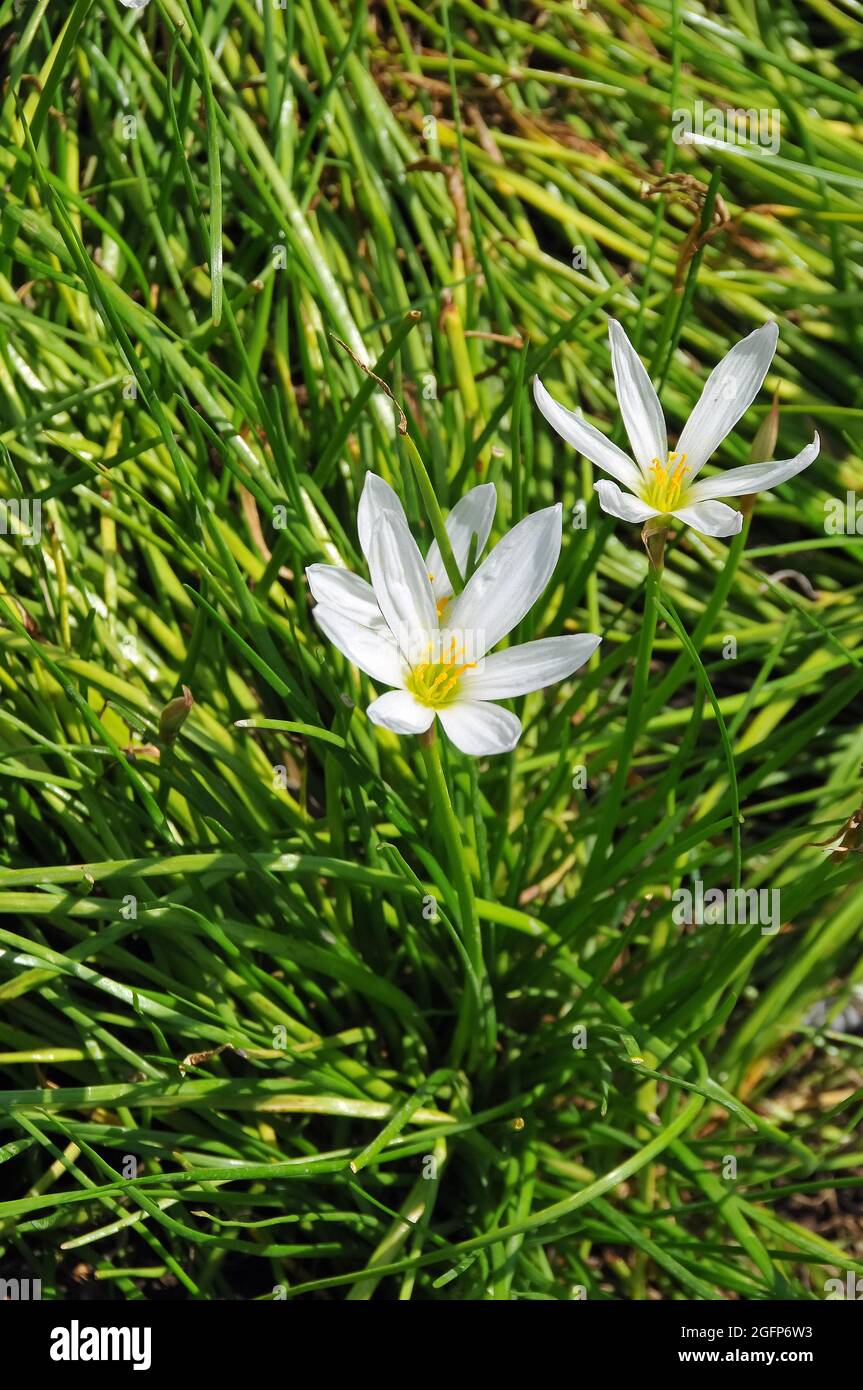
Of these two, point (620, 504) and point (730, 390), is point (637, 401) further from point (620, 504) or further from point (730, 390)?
point (620, 504)

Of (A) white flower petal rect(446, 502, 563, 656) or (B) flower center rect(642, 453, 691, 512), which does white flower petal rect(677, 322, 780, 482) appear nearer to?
(B) flower center rect(642, 453, 691, 512)

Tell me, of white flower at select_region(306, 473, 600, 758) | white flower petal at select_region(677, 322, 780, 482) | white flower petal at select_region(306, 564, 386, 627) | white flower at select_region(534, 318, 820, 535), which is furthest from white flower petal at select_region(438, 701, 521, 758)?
white flower petal at select_region(677, 322, 780, 482)

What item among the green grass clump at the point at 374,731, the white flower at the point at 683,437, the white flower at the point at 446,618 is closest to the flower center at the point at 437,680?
the white flower at the point at 446,618

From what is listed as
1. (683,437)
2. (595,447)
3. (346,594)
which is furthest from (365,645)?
(683,437)

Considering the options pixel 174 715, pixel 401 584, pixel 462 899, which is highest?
pixel 401 584

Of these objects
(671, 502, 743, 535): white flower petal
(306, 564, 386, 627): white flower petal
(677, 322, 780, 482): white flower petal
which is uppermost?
(677, 322, 780, 482): white flower petal

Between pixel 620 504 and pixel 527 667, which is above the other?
pixel 620 504
